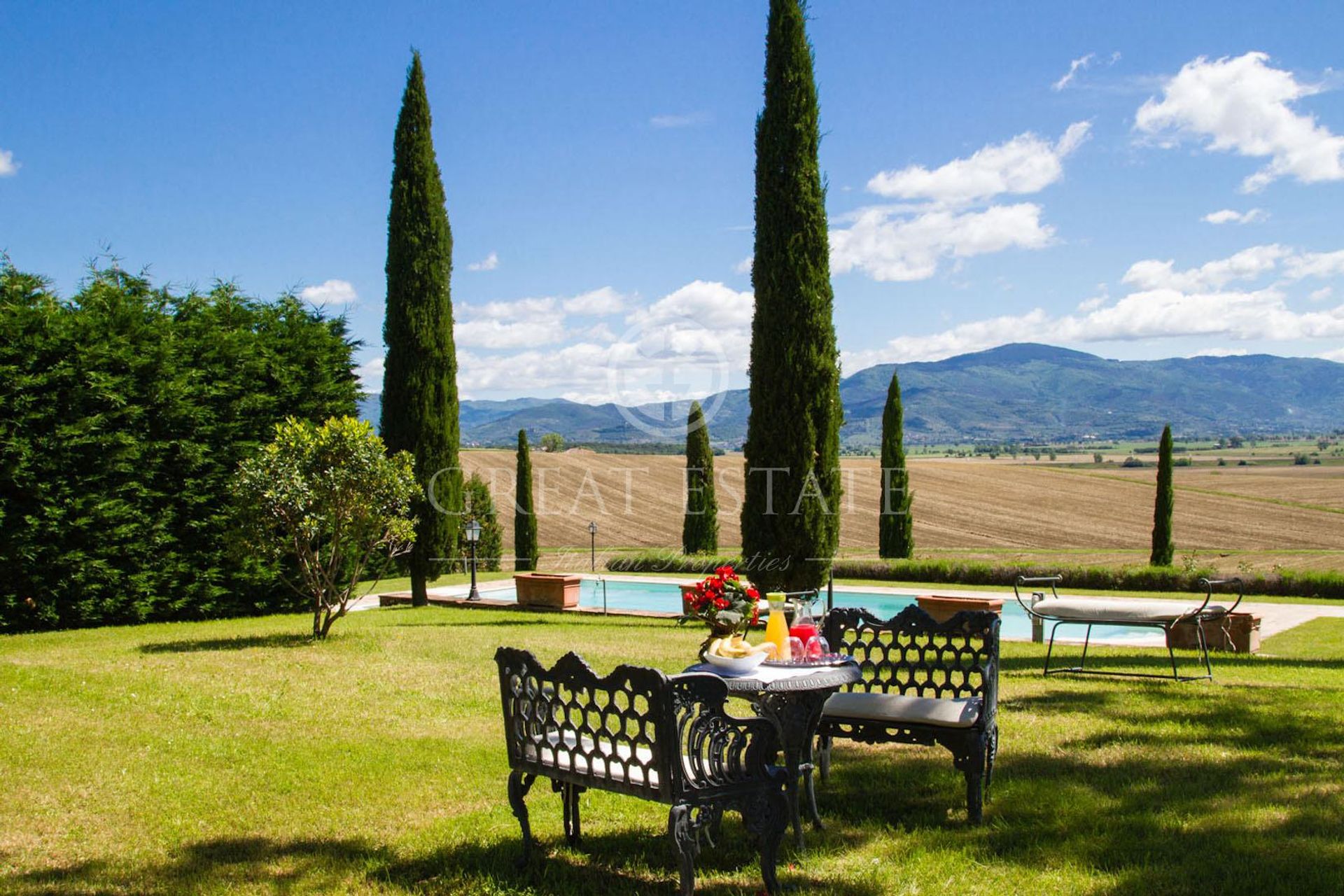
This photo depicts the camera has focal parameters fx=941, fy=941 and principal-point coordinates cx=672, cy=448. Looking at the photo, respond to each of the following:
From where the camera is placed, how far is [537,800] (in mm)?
4598

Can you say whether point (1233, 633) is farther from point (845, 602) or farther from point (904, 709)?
point (904, 709)

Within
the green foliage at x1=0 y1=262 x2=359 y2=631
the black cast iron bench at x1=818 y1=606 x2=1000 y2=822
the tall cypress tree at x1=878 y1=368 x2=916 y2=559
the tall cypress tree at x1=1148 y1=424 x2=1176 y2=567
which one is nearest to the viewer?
the black cast iron bench at x1=818 y1=606 x2=1000 y2=822

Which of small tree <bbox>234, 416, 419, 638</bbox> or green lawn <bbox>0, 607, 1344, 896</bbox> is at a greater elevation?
small tree <bbox>234, 416, 419, 638</bbox>

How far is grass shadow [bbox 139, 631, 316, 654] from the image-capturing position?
372 inches

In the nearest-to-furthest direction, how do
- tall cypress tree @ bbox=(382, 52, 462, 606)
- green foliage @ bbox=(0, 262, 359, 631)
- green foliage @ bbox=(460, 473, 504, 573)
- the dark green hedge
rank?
green foliage @ bbox=(0, 262, 359, 631) → tall cypress tree @ bbox=(382, 52, 462, 606) → the dark green hedge → green foliage @ bbox=(460, 473, 504, 573)

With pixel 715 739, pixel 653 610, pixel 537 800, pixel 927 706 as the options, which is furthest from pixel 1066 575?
pixel 715 739

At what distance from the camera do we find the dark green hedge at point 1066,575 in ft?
57.0

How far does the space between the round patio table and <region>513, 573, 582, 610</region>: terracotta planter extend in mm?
11503

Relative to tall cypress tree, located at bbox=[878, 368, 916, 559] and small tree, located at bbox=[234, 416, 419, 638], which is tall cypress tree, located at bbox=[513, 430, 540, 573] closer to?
tall cypress tree, located at bbox=[878, 368, 916, 559]

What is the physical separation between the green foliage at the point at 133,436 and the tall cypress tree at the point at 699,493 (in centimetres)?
1079

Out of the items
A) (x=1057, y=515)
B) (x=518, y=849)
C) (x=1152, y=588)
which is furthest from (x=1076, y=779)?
(x=1057, y=515)

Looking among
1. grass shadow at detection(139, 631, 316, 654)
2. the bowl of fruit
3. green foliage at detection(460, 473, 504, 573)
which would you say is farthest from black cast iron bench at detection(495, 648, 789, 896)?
green foliage at detection(460, 473, 504, 573)

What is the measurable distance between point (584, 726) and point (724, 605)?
39.1 inches

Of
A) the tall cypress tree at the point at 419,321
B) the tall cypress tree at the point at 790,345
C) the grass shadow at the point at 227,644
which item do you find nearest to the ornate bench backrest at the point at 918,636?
the grass shadow at the point at 227,644
